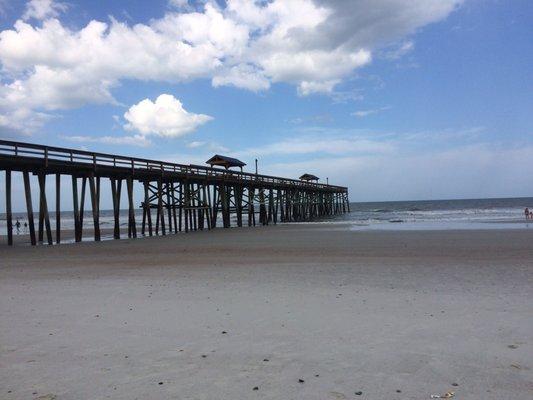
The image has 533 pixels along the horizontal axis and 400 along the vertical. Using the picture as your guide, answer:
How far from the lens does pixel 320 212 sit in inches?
2188

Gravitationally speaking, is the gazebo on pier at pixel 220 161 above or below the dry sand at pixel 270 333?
above

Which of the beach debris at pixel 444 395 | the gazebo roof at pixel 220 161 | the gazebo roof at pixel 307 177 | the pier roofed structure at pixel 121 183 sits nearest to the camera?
the beach debris at pixel 444 395

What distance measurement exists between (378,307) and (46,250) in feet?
43.7

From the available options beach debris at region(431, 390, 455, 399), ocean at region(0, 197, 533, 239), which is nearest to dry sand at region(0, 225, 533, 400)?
beach debris at region(431, 390, 455, 399)

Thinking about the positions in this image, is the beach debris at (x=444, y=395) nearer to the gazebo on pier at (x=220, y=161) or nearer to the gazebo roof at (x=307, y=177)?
the gazebo on pier at (x=220, y=161)

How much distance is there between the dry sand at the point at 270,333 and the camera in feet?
11.8

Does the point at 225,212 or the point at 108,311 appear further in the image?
the point at 225,212

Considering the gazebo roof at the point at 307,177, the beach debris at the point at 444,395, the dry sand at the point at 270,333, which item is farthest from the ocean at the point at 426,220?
the beach debris at the point at 444,395

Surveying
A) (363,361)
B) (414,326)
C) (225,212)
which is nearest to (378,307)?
(414,326)

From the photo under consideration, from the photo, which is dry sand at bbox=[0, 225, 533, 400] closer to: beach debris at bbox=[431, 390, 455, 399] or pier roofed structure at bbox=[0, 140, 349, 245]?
beach debris at bbox=[431, 390, 455, 399]

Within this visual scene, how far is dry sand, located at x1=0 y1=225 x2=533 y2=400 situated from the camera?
359cm

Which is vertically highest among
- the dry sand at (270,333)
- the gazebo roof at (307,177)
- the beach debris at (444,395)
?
the gazebo roof at (307,177)

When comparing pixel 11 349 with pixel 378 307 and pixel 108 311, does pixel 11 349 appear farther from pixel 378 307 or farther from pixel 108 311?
pixel 378 307

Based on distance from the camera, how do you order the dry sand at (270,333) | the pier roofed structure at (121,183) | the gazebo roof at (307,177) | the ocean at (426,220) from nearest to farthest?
the dry sand at (270,333) < the pier roofed structure at (121,183) < the ocean at (426,220) < the gazebo roof at (307,177)
